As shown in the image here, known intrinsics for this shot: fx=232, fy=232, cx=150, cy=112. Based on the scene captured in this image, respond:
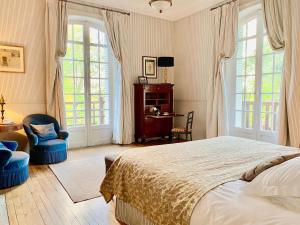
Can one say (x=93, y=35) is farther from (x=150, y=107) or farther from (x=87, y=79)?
(x=150, y=107)

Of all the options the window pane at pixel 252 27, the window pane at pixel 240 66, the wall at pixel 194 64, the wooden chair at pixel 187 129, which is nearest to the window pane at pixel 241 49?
the window pane at pixel 240 66

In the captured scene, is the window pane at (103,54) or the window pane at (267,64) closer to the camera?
the window pane at (267,64)

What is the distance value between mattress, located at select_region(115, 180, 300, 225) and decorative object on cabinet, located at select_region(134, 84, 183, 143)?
4.09m

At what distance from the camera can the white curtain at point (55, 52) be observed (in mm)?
4594

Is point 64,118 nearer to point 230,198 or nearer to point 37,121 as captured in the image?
point 37,121

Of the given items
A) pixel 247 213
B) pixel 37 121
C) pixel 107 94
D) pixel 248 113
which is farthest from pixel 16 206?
pixel 248 113

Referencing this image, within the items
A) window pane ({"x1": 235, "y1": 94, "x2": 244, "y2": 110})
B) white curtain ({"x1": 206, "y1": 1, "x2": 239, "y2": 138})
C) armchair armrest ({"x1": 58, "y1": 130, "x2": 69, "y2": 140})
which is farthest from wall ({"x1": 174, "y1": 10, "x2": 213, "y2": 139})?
armchair armrest ({"x1": 58, "y1": 130, "x2": 69, "y2": 140})

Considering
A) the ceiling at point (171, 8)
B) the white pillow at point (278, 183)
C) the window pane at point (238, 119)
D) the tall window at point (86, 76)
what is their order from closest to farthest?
the white pillow at point (278, 183) → the window pane at point (238, 119) → the ceiling at point (171, 8) → the tall window at point (86, 76)

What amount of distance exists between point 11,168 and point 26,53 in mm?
2440

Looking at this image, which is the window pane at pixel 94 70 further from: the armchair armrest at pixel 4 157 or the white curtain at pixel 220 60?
the armchair armrest at pixel 4 157

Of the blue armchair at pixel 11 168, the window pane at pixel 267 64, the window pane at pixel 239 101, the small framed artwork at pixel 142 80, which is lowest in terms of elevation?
the blue armchair at pixel 11 168

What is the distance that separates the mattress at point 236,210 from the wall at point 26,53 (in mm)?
4263

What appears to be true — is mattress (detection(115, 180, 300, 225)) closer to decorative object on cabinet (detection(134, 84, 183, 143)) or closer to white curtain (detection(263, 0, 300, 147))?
white curtain (detection(263, 0, 300, 147))

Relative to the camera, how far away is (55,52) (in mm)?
4648
